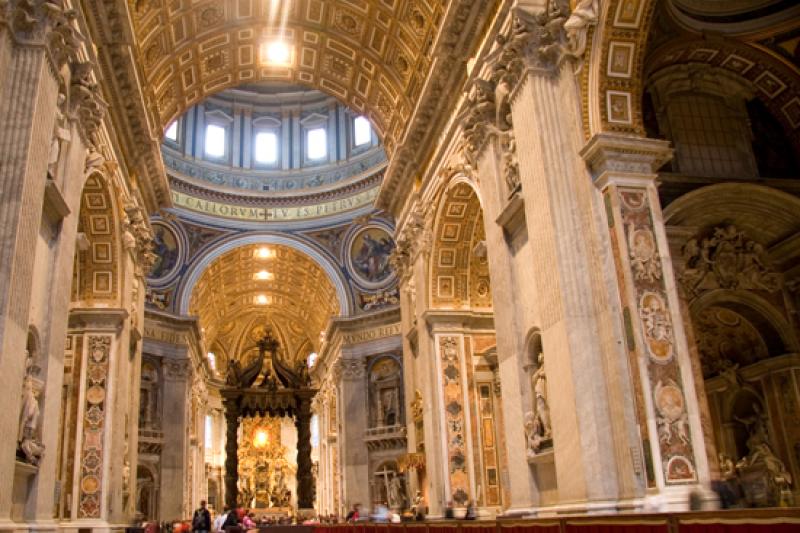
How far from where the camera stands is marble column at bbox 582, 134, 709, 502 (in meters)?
7.42

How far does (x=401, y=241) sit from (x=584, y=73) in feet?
29.5

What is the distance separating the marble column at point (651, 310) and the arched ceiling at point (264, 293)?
2443cm

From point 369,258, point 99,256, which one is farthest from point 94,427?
point 369,258

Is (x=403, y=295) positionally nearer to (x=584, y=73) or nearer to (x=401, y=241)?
(x=401, y=241)

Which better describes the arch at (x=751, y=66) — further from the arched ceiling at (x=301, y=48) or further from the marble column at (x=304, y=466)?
the marble column at (x=304, y=466)

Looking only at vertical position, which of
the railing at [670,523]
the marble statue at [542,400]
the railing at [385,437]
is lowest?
the railing at [670,523]

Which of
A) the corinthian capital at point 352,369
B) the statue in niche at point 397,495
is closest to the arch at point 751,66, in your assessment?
the statue in niche at point 397,495

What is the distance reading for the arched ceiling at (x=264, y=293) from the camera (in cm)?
3281

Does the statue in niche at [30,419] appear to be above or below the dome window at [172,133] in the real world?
below

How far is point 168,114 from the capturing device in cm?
1822

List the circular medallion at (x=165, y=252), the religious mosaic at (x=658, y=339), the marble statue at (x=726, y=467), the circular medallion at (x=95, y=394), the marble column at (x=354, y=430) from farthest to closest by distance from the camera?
the circular medallion at (x=165, y=252) < the marble column at (x=354, y=430) < the circular medallion at (x=95, y=394) < the marble statue at (x=726, y=467) < the religious mosaic at (x=658, y=339)

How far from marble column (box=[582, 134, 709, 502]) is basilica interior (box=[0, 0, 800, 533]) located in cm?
3

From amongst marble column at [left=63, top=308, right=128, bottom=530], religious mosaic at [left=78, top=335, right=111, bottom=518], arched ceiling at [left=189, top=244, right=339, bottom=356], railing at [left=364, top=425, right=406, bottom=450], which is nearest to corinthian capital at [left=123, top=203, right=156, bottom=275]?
marble column at [left=63, top=308, right=128, bottom=530]

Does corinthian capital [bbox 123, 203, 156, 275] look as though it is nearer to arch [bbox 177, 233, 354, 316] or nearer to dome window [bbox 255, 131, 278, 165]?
arch [bbox 177, 233, 354, 316]
